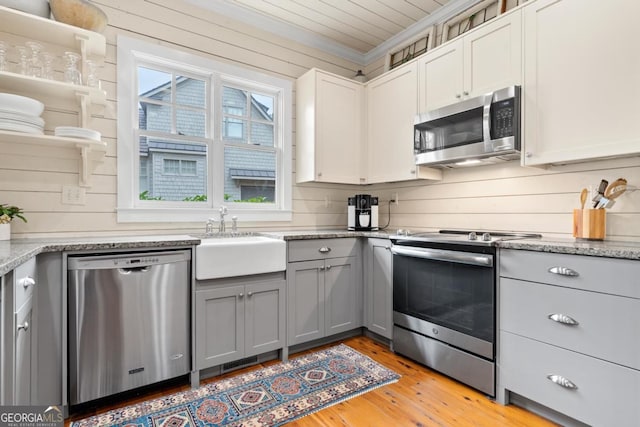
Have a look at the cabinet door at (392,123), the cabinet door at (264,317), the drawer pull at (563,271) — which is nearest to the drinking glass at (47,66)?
the cabinet door at (264,317)

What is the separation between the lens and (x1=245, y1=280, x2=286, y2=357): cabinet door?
7.63 ft

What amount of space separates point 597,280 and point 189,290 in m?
2.19

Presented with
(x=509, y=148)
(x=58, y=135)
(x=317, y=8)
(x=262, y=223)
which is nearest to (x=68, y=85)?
(x=58, y=135)

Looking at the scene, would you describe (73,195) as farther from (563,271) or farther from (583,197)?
(583,197)

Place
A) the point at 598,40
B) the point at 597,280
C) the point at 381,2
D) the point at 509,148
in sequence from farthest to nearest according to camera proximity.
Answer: the point at 381,2 → the point at 509,148 → the point at 598,40 → the point at 597,280

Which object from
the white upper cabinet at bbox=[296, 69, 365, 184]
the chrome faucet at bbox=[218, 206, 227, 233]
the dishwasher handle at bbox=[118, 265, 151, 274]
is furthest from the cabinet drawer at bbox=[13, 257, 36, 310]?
the white upper cabinet at bbox=[296, 69, 365, 184]

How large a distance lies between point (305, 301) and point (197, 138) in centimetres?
162

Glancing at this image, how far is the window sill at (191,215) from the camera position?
2.48m

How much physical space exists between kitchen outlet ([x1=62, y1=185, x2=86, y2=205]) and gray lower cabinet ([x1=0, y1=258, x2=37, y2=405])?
818 millimetres

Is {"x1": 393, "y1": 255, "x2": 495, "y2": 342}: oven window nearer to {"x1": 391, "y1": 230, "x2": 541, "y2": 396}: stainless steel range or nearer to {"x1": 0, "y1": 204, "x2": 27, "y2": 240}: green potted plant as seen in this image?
{"x1": 391, "y1": 230, "x2": 541, "y2": 396}: stainless steel range

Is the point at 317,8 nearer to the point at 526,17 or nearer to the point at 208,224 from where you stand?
the point at 526,17

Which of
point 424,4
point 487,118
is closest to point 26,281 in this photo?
point 487,118

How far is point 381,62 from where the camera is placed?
11.9ft

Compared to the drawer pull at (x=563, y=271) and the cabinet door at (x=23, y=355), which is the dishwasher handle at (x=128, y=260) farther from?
the drawer pull at (x=563, y=271)
